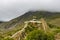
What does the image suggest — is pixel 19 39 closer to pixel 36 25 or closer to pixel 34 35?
pixel 36 25

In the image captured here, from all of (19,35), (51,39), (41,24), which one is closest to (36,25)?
(41,24)

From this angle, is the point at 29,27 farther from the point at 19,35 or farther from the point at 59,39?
the point at 59,39

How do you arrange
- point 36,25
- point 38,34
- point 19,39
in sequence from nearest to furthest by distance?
point 38,34, point 19,39, point 36,25

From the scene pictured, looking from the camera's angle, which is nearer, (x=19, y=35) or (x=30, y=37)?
→ (x=30, y=37)

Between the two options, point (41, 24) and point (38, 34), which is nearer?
point (38, 34)

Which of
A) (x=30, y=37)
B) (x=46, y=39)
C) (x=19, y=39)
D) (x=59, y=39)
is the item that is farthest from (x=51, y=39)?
(x=59, y=39)

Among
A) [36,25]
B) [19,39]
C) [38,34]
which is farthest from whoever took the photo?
[36,25]

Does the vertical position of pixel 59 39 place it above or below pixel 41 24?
below

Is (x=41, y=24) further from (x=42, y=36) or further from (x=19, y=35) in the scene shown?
(x=42, y=36)
